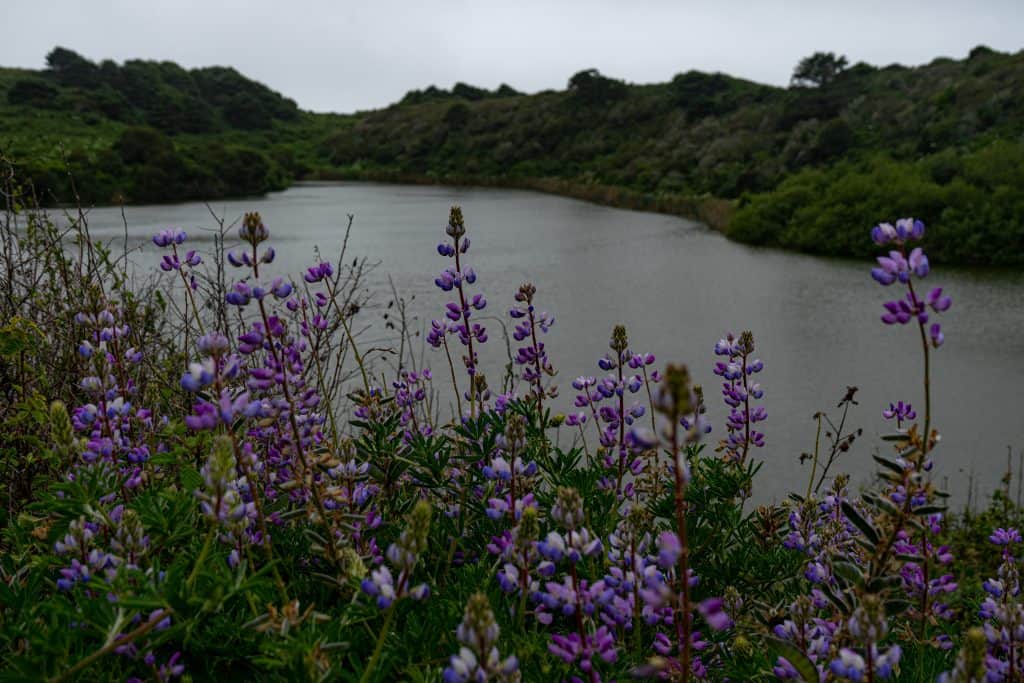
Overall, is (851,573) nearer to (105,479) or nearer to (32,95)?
(105,479)

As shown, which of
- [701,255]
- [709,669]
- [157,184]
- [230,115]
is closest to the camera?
[709,669]

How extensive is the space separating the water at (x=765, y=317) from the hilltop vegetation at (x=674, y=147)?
1133 mm

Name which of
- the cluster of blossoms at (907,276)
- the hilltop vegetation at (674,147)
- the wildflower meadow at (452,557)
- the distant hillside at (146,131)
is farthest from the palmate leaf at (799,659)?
the hilltop vegetation at (674,147)

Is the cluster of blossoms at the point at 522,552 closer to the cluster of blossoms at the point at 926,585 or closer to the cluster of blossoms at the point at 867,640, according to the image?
the cluster of blossoms at the point at 867,640

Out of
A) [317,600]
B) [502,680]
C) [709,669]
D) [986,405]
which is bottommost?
[986,405]

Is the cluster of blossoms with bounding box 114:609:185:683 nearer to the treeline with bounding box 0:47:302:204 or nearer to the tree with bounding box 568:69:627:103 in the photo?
the treeline with bounding box 0:47:302:204

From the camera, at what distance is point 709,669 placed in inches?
43.6

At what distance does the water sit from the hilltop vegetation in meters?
1.13

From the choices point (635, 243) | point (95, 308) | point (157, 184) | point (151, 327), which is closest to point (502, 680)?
point (95, 308)

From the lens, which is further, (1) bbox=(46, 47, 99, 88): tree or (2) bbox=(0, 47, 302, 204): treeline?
(1) bbox=(46, 47, 99, 88): tree

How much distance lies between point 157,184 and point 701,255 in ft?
48.5

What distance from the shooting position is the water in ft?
12.3

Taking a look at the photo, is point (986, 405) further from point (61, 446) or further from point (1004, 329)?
point (61, 446)

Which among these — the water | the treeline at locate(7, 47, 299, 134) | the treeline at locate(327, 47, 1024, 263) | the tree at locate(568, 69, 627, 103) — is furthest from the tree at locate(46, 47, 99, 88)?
the water
